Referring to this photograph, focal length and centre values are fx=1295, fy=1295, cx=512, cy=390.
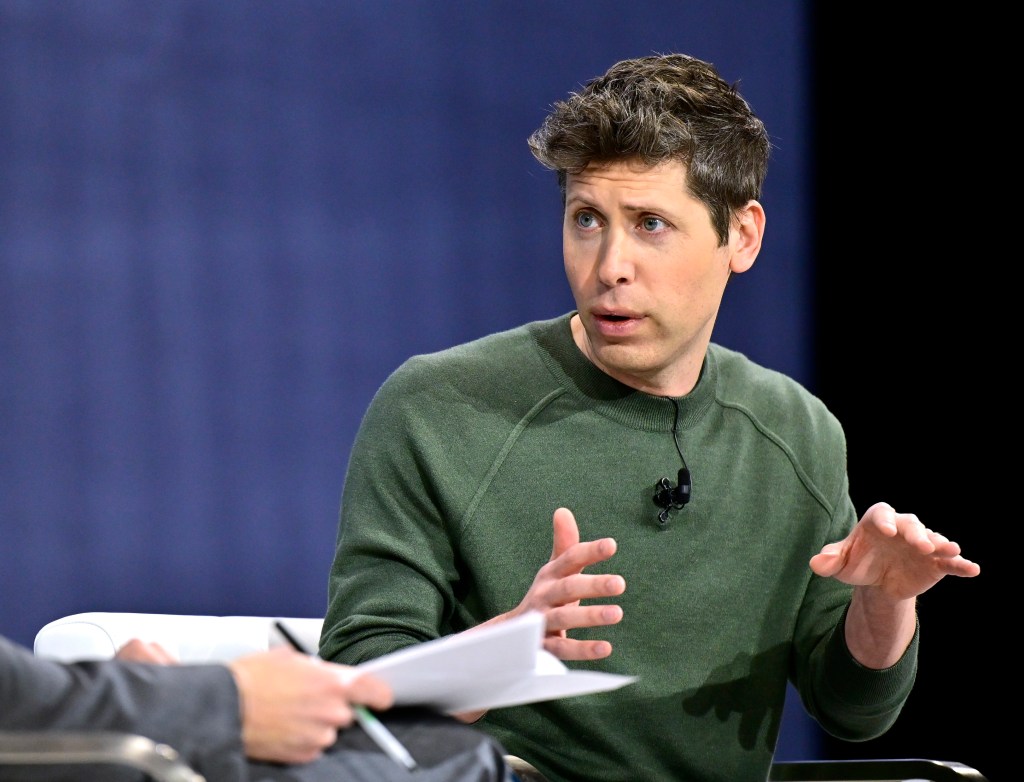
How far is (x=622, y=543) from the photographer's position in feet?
6.21

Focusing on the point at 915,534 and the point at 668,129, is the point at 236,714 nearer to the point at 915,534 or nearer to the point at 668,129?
the point at 915,534

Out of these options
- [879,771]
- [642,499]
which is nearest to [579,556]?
[642,499]

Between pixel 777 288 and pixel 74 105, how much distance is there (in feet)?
6.12

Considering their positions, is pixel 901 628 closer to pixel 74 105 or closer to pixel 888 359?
pixel 888 359

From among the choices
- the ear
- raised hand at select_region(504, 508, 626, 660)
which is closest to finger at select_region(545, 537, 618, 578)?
raised hand at select_region(504, 508, 626, 660)

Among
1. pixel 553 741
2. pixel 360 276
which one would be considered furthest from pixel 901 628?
pixel 360 276

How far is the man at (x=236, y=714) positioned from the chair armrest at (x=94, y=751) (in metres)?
0.04

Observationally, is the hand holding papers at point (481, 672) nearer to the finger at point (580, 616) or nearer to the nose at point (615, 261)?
the finger at point (580, 616)

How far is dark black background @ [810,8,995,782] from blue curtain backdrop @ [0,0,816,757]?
77 centimetres

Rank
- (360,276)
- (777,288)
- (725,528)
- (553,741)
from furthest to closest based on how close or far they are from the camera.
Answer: (777,288)
(360,276)
(725,528)
(553,741)

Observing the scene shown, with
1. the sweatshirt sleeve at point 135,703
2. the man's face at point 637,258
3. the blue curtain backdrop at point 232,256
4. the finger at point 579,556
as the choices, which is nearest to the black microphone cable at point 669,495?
the man's face at point 637,258

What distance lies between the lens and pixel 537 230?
324cm

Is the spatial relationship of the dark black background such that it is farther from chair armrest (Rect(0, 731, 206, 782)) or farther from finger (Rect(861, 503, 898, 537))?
chair armrest (Rect(0, 731, 206, 782))

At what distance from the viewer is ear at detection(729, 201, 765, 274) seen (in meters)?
2.00
